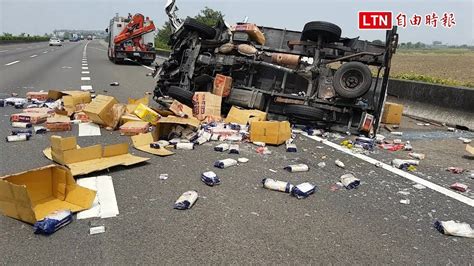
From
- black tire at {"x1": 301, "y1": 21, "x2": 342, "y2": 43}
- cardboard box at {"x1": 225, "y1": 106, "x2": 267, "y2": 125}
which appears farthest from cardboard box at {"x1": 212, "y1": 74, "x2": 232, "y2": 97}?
black tire at {"x1": 301, "y1": 21, "x2": 342, "y2": 43}

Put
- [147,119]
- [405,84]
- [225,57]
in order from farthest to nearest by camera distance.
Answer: [405,84] < [225,57] < [147,119]

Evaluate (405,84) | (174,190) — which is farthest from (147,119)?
A: (405,84)

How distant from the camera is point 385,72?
6.88 metres

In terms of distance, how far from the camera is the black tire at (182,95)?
26.3 feet

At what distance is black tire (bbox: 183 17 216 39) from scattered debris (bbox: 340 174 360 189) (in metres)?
5.06

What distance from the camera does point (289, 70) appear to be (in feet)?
25.0

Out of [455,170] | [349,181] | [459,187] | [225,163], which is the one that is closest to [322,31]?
[455,170]

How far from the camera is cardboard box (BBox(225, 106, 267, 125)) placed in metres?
7.23

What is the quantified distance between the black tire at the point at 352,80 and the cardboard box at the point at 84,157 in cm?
373

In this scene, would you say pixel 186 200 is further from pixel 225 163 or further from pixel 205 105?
pixel 205 105

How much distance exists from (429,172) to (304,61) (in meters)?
3.35

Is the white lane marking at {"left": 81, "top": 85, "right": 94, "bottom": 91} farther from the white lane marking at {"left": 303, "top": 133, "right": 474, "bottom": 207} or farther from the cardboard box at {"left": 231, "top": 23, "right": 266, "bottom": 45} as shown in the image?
the white lane marking at {"left": 303, "top": 133, "right": 474, "bottom": 207}

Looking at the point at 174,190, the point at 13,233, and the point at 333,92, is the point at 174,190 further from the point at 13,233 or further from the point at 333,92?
the point at 333,92

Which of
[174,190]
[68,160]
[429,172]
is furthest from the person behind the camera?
[429,172]
